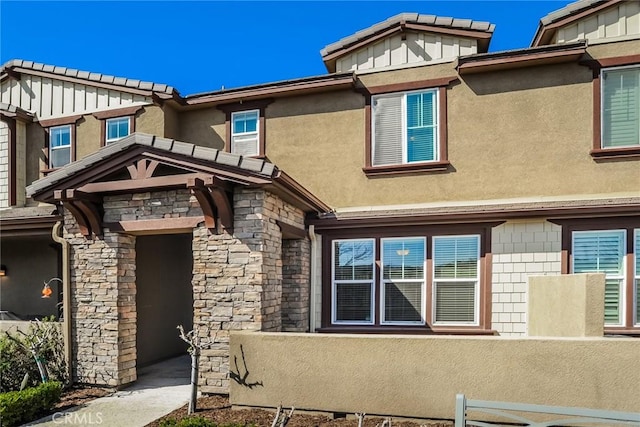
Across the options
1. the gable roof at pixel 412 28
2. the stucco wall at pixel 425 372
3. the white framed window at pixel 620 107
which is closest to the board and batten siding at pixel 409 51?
the gable roof at pixel 412 28

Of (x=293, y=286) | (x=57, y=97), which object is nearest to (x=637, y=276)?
(x=293, y=286)

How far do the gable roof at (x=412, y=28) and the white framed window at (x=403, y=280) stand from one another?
429cm

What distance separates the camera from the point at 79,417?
616cm

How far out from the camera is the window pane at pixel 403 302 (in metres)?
8.23

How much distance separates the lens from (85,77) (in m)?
10.3

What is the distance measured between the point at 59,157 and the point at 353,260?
789cm

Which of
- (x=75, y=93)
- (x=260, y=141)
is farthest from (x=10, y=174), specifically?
(x=260, y=141)

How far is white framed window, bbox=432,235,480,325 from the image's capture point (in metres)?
7.95

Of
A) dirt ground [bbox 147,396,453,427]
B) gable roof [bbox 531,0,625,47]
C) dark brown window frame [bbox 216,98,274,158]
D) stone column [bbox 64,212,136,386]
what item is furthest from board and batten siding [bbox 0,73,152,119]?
gable roof [bbox 531,0,625,47]

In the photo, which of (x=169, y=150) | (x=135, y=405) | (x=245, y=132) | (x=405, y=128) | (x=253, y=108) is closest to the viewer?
(x=135, y=405)

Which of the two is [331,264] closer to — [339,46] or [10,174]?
[339,46]

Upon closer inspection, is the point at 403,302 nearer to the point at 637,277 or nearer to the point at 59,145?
the point at 637,277

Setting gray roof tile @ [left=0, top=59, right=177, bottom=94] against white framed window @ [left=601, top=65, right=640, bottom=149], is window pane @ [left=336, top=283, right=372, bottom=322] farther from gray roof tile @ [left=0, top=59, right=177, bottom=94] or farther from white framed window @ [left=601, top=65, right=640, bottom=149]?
gray roof tile @ [left=0, top=59, right=177, bottom=94]

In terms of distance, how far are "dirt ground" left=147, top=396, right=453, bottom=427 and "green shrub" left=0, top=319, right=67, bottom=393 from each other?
2851 mm
